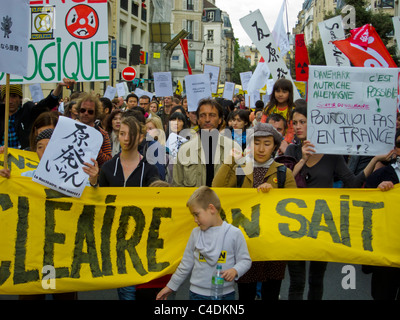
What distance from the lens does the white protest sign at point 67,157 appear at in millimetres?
4422

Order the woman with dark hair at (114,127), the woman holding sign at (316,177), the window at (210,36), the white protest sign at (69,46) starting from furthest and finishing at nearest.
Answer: the window at (210,36) → the woman with dark hair at (114,127) → the white protest sign at (69,46) → the woman holding sign at (316,177)

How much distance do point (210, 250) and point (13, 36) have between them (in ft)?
7.98

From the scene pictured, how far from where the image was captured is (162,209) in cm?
474

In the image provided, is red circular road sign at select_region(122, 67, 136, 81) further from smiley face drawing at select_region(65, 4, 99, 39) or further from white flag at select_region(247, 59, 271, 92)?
smiley face drawing at select_region(65, 4, 99, 39)

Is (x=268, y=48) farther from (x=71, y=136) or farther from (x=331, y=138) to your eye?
(x=71, y=136)

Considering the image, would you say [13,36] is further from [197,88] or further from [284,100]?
[197,88]

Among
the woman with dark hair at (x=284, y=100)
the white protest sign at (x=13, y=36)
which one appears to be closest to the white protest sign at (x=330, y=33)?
the woman with dark hair at (x=284, y=100)

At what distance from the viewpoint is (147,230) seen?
4.70 m

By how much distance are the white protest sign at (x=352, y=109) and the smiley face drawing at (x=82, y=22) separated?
8.56 ft

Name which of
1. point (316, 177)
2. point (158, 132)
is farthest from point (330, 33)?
point (316, 177)

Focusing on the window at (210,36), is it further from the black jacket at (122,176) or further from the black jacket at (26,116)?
the black jacket at (122,176)

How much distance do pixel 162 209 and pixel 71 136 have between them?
97cm
